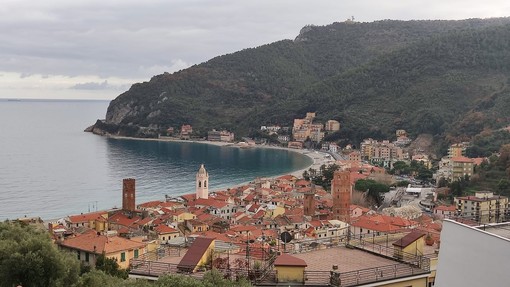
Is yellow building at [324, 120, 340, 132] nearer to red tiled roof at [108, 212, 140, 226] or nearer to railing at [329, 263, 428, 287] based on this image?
red tiled roof at [108, 212, 140, 226]

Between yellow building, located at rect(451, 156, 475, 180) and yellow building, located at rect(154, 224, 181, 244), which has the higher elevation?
yellow building, located at rect(451, 156, 475, 180)

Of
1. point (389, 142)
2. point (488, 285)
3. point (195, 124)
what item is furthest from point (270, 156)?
point (488, 285)

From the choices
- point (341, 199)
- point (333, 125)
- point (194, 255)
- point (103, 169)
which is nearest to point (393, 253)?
point (194, 255)

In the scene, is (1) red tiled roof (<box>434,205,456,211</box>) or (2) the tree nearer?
(2) the tree

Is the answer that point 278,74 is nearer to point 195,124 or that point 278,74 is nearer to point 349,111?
point 195,124

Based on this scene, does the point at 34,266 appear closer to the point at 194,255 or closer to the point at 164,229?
the point at 194,255

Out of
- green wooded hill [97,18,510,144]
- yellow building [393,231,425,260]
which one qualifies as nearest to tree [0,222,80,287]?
yellow building [393,231,425,260]

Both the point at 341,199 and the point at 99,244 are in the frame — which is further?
the point at 341,199
